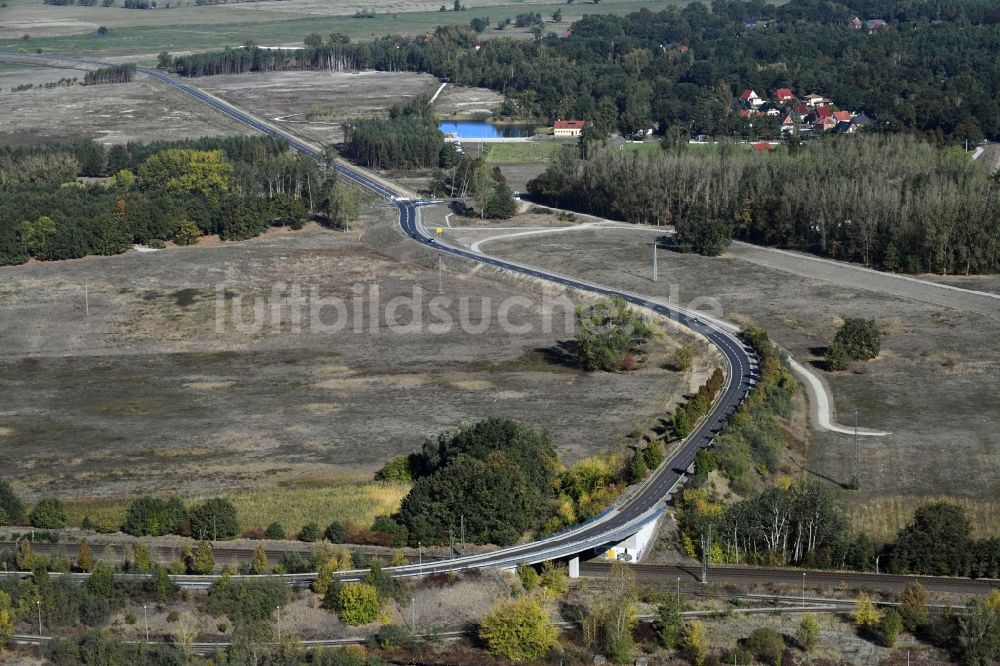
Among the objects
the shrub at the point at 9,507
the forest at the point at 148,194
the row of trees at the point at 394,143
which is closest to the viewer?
the shrub at the point at 9,507

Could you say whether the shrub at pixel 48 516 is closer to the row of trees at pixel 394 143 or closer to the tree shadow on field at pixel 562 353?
the tree shadow on field at pixel 562 353

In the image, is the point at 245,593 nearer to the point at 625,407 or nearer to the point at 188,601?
the point at 188,601

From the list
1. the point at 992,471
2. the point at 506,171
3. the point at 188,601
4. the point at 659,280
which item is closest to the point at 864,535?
the point at 992,471

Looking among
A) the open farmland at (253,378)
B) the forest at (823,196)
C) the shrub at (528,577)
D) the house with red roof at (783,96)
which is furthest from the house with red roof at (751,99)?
the shrub at (528,577)

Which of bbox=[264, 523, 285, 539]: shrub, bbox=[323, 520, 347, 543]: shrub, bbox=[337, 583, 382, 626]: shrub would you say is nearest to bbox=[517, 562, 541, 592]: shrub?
bbox=[337, 583, 382, 626]: shrub

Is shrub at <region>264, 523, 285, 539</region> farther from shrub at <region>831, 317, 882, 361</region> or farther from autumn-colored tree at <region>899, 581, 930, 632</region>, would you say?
shrub at <region>831, 317, 882, 361</region>
